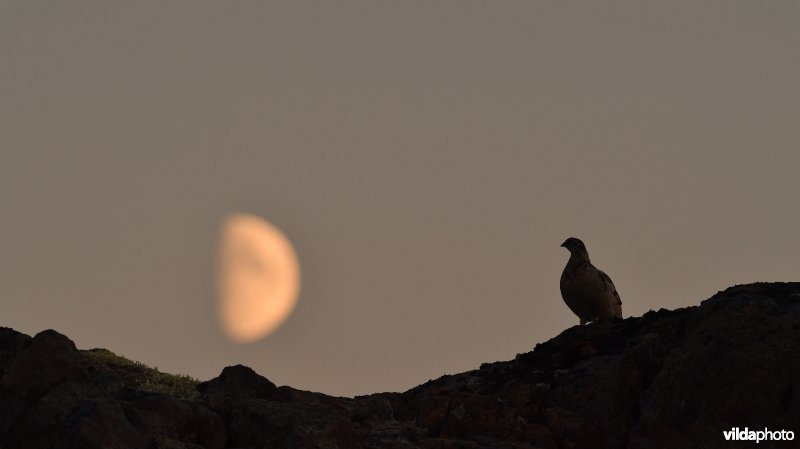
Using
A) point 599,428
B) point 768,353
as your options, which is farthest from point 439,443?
point 768,353

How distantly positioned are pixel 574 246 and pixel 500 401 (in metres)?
11.0

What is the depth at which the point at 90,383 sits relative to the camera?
948 inches

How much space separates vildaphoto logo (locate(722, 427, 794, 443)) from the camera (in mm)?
21234

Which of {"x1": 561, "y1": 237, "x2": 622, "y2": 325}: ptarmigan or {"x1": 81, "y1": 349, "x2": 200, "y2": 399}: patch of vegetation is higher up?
{"x1": 561, "y1": 237, "x2": 622, "y2": 325}: ptarmigan

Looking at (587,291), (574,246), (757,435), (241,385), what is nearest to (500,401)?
(757,435)

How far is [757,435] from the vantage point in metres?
21.4

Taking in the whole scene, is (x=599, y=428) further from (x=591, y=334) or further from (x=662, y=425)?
(x=591, y=334)

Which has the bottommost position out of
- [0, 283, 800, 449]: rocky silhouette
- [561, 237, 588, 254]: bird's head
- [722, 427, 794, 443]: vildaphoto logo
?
[722, 427, 794, 443]: vildaphoto logo

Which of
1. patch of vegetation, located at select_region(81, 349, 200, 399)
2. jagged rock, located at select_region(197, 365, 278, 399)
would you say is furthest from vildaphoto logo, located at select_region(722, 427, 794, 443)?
patch of vegetation, located at select_region(81, 349, 200, 399)

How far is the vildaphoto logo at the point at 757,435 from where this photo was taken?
21.2 meters

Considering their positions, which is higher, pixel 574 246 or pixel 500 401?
pixel 574 246

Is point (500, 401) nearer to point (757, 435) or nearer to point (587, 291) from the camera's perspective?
point (757, 435)

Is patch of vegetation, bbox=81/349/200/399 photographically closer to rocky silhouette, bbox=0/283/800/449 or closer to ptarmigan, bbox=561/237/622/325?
rocky silhouette, bbox=0/283/800/449

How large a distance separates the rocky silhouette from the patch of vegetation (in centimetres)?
6
